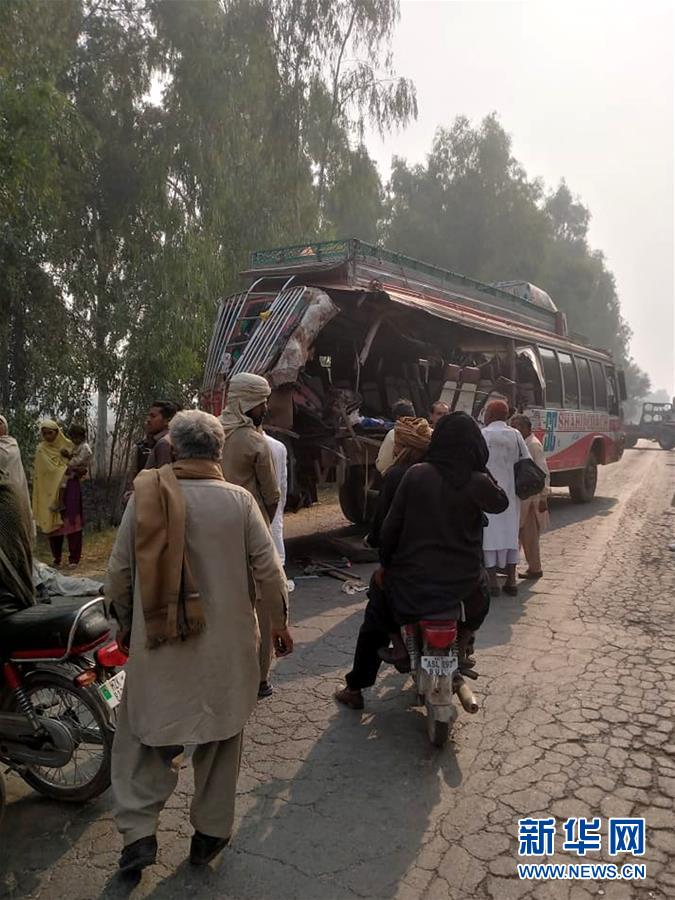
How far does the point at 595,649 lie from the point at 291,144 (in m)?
15.2

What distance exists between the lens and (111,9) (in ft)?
45.4

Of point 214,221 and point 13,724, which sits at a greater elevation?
point 214,221

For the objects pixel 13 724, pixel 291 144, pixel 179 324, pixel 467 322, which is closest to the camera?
pixel 13 724

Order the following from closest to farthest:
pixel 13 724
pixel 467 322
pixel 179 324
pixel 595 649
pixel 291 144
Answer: pixel 13 724 → pixel 595 649 → pixel 467 322 → pixel 179 324 → pixel 291 144

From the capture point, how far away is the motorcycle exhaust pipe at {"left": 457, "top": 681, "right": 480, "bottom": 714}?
11.1ft

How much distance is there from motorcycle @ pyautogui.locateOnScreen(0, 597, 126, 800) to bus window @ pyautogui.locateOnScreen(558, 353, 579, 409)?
955cm

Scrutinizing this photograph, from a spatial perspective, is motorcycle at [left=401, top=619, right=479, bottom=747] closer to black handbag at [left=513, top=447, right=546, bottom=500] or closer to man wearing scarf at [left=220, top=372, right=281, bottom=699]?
man wearing scarf at [left=220, top=372, right=281, bottom=699]

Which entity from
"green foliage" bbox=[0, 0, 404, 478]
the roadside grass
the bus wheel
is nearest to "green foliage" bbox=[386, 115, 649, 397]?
"green foliage" bbox=[0, 0, 404, 478]

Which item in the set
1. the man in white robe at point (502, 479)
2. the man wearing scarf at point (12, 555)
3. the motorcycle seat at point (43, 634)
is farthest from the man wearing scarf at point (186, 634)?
the man in white robe at point (502, 479)

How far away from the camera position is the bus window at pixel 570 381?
11219 millimetres

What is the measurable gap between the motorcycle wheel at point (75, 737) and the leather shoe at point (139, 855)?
53cm

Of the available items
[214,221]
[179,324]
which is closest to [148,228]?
[214,221]

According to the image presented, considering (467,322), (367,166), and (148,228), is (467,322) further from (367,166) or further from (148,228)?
(367,166)

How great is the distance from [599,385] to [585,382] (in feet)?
2.79
